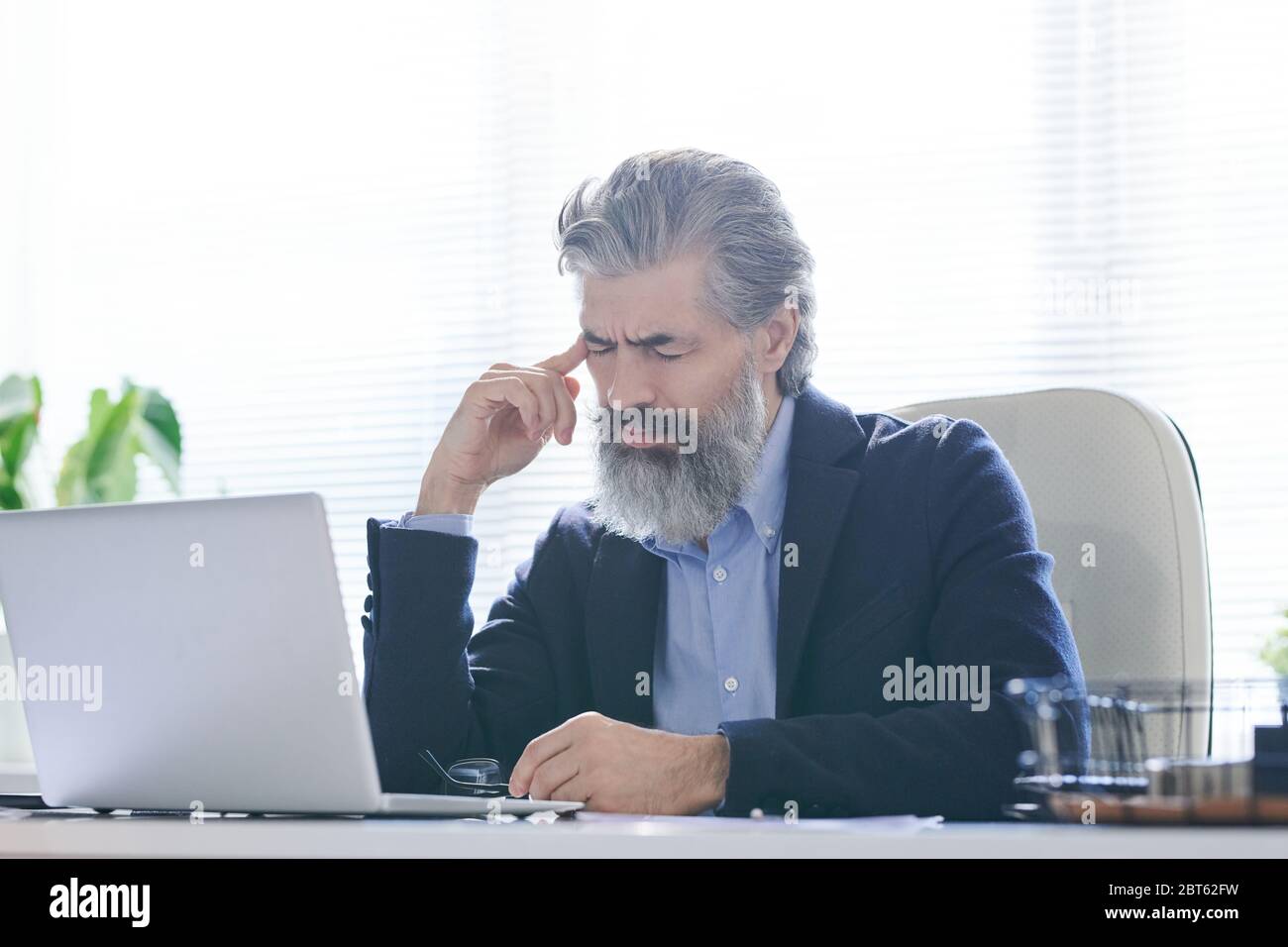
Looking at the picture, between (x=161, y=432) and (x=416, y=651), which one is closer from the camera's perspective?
(x=416, y=651)

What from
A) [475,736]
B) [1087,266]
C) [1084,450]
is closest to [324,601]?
[475,736]

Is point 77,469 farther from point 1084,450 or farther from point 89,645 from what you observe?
point 1084,450

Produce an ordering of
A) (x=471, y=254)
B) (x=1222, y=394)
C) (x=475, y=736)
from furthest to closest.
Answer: (x=471, y=254) → (x=1222, y=394) → (x=475, y=736)

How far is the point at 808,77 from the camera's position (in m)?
2.70

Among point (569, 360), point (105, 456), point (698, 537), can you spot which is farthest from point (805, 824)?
point (105, 456)

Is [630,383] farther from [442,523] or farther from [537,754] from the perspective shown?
[537,754]

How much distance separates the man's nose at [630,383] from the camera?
1.60 metres

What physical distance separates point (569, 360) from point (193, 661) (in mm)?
865

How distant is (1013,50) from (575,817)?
2280 mm

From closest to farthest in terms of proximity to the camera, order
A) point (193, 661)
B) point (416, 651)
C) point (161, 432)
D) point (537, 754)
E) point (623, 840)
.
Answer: point (623, 840) < point (193, 661) < point (537, 754) < point (416, 651) < point (161, 432)

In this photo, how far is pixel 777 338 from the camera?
5.69 ft

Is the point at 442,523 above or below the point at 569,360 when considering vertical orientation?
below

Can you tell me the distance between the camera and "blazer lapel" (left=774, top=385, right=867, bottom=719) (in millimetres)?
1459

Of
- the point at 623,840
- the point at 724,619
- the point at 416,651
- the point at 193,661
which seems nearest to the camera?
the point at 623,840
